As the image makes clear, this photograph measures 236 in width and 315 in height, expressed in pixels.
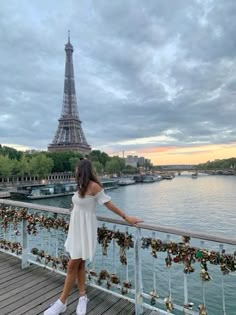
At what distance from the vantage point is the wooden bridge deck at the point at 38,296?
3.11 metres

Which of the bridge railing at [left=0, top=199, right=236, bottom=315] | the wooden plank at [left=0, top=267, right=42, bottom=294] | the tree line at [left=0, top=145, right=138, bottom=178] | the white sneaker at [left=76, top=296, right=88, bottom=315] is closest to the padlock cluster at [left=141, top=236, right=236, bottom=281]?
the bridge railing at [left=0, top=199, right=236, bottom=315]

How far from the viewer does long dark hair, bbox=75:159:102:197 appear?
2.86 m

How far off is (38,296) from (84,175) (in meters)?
1.89

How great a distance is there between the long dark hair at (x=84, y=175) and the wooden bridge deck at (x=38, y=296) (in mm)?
1495

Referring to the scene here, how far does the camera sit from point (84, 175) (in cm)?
288

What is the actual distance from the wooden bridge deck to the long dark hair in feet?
4.90

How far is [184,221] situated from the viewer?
22.0m

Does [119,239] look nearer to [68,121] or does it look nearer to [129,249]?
[129,249]

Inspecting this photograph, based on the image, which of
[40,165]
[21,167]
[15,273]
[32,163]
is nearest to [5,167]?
[21,167]

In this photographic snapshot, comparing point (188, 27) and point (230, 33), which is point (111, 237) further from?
point (188, 27)

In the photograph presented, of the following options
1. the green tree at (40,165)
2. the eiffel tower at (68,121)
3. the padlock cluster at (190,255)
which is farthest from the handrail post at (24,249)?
the eiffel tower at (68,121)

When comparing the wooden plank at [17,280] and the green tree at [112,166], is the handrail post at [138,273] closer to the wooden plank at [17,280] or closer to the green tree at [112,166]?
the wooden plank at [17,280]

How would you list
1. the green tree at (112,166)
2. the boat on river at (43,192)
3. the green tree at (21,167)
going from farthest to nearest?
the green tree at (112,166) → the green tree at (21,167) → the boat on river at (43,192)

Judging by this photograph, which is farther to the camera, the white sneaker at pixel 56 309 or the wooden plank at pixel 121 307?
the wooden plank at pixel 121 307
